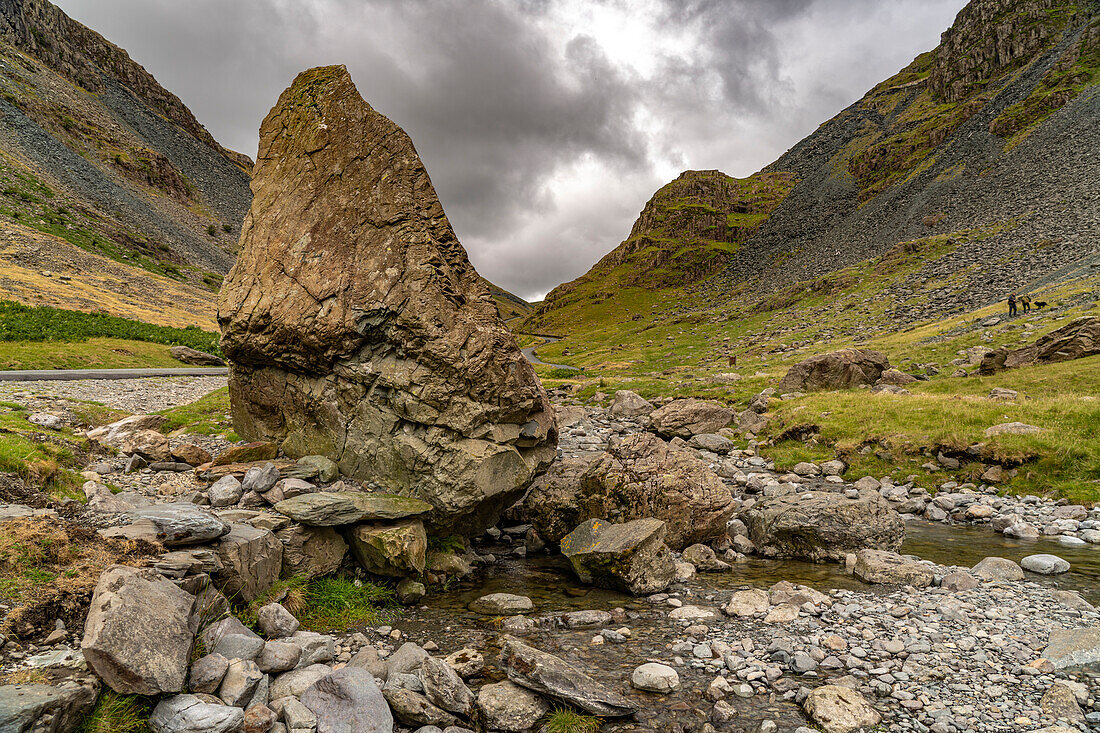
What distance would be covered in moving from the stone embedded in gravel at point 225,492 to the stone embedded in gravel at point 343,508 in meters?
1.31

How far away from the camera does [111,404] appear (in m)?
24.8

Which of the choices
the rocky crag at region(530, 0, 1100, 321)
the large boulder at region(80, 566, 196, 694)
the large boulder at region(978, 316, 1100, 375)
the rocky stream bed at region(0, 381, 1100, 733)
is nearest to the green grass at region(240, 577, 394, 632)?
the rocky stream bed at region(0, 381, 1100, 733)

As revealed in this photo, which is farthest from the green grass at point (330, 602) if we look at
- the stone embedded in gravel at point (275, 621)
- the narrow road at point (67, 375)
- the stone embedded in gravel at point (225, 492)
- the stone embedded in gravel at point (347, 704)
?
the narrow road at point (67, 375)

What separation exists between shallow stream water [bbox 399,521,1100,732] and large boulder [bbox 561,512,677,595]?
1.31 feet

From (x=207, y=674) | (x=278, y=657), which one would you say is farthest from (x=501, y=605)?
(x=207, y=674)

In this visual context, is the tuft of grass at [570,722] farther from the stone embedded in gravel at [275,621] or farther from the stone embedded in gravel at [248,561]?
the stone embedded in gravel at [248,561]

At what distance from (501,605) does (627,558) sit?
3.64m

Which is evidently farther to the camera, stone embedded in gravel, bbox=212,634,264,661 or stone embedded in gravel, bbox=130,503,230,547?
stone embedded in gravel, bbox=130,503,230,547

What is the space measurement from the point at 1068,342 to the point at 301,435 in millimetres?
44399

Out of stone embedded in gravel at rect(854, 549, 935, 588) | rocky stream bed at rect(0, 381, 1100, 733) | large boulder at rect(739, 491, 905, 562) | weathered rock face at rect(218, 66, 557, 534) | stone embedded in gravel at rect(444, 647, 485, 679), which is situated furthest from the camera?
large boulder at rect(739, 491, 905, 562)

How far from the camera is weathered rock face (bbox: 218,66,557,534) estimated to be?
14852mm

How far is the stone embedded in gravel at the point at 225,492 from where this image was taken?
12719 millimetres

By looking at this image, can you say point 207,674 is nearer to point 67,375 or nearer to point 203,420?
point 203,420

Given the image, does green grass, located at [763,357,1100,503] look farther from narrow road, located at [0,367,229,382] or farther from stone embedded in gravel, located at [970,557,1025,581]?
narrow road, located at [0,367,229,382]
